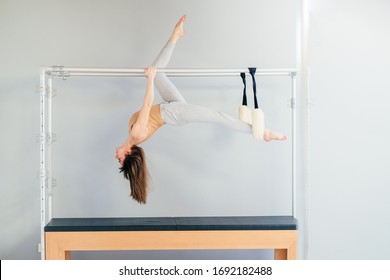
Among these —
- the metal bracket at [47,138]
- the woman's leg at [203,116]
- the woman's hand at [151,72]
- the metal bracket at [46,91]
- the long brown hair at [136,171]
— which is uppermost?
the woman's hand at [151,72]

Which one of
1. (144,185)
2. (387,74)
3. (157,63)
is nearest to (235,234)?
(144,185)

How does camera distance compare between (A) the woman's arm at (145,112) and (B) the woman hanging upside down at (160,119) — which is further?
(B) the woman hanging upside down at (160,119)

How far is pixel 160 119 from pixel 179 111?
162mm

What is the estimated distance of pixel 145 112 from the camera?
3982mm

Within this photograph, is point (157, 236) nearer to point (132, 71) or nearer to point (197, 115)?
point (197, 115)

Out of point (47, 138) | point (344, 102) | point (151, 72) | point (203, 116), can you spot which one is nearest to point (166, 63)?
point (151, 72)

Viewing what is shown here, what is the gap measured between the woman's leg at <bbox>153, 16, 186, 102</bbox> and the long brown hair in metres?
0.47

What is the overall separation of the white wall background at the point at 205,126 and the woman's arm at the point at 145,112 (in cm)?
82

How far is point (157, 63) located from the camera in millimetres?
4168

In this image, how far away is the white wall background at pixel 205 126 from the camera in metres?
4.81

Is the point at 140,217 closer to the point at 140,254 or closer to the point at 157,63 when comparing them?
the point at 140,254

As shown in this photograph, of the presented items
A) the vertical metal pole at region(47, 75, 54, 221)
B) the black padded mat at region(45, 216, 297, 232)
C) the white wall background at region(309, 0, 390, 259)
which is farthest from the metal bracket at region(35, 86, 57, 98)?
the white wall background at region(309, 0, 390, 259)

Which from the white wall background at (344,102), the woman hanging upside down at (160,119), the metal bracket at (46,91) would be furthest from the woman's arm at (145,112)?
the white wall background at (344,102)

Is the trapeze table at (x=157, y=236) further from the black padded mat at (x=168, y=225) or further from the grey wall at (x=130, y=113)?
the grey wall at (x=130, y=113)
